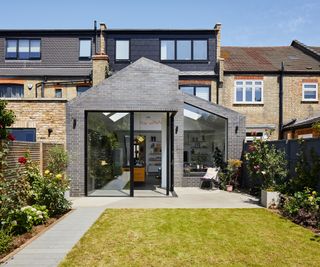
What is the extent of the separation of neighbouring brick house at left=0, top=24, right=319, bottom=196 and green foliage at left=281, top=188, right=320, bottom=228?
561 centimetres

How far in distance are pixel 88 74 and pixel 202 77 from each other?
8156mm

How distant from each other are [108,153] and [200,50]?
12338mm

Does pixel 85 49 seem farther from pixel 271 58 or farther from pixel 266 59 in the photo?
pixel 271 58

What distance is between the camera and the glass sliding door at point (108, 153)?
1298cm

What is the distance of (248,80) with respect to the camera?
69.8ft

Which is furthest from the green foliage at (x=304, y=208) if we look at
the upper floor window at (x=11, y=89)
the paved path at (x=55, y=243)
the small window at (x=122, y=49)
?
the upper floor window at (x=11, y=89)

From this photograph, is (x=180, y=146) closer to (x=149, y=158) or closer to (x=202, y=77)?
(x=149, y=158)

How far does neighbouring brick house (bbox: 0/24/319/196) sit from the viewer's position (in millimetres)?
12836

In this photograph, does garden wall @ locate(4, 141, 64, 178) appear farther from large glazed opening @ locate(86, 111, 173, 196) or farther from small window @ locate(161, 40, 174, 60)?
small window @ locate(161, 40, 174, 60)

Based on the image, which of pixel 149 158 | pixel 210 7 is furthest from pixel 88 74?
pixel 210 7

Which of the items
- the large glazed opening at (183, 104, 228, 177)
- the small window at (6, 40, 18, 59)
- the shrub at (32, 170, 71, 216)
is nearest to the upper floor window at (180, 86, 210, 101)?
the large glazed opening at (183, 104, 228, 177)

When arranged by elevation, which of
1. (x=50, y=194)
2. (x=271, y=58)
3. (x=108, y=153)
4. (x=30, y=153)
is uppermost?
(x=271, y=58)

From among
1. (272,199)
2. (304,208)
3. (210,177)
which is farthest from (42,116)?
Result: (304,208)

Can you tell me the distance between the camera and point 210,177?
14.6 metres
